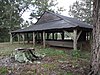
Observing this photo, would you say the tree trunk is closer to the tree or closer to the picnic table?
the picnic table

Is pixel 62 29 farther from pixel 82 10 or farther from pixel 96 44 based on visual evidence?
pixel 82 10

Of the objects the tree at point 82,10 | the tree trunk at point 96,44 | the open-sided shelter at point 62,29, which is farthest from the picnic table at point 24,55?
the tree at point 82,10

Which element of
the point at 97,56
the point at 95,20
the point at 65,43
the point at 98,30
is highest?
the point at 95,20

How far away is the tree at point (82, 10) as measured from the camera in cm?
3634

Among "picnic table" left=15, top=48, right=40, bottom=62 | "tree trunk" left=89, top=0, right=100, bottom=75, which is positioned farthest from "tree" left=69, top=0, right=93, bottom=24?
"tree trunk" left=89, top=0, right=100, bottom=75

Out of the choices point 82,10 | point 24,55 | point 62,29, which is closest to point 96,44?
point 24,55

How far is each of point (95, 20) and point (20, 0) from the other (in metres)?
26.1

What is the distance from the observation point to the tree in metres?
36.3

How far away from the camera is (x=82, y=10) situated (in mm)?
39375

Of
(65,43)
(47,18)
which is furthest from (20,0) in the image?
(65,43)

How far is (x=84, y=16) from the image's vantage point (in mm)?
38188

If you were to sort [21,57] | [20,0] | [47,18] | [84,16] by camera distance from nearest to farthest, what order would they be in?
[21,57]
[47,18]
[20,0]
[84,16]

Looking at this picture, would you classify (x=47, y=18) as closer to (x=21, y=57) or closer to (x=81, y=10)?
(x=21, y=57)

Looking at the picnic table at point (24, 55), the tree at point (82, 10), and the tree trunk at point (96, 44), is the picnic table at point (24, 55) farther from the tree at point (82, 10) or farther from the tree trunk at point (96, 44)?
the tree at point (82, 10)
